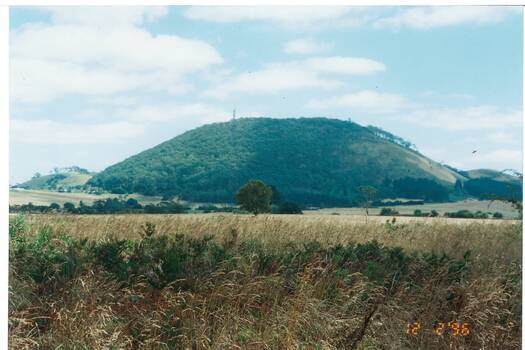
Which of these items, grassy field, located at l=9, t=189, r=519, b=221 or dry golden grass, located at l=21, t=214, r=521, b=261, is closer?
dry golden grass, located at l=21, t=214, r=521, b=261

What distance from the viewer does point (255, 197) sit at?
3092 centimetres

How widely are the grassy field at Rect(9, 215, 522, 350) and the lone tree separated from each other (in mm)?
23718

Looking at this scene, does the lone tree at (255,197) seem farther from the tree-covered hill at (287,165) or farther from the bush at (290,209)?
the tree-covered hill at (287,165)

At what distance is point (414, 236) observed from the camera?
11.3 m

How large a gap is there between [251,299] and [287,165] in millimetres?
49644

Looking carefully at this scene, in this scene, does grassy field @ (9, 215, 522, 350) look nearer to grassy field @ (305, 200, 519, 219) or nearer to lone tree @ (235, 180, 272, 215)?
grassy field @ (305, 200, 519, 219)

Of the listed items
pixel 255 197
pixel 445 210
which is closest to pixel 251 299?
pixel 255 197

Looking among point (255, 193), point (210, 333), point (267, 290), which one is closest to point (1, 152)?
point (210, 333)

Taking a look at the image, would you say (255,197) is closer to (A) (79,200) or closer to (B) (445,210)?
(B) (445,210)
